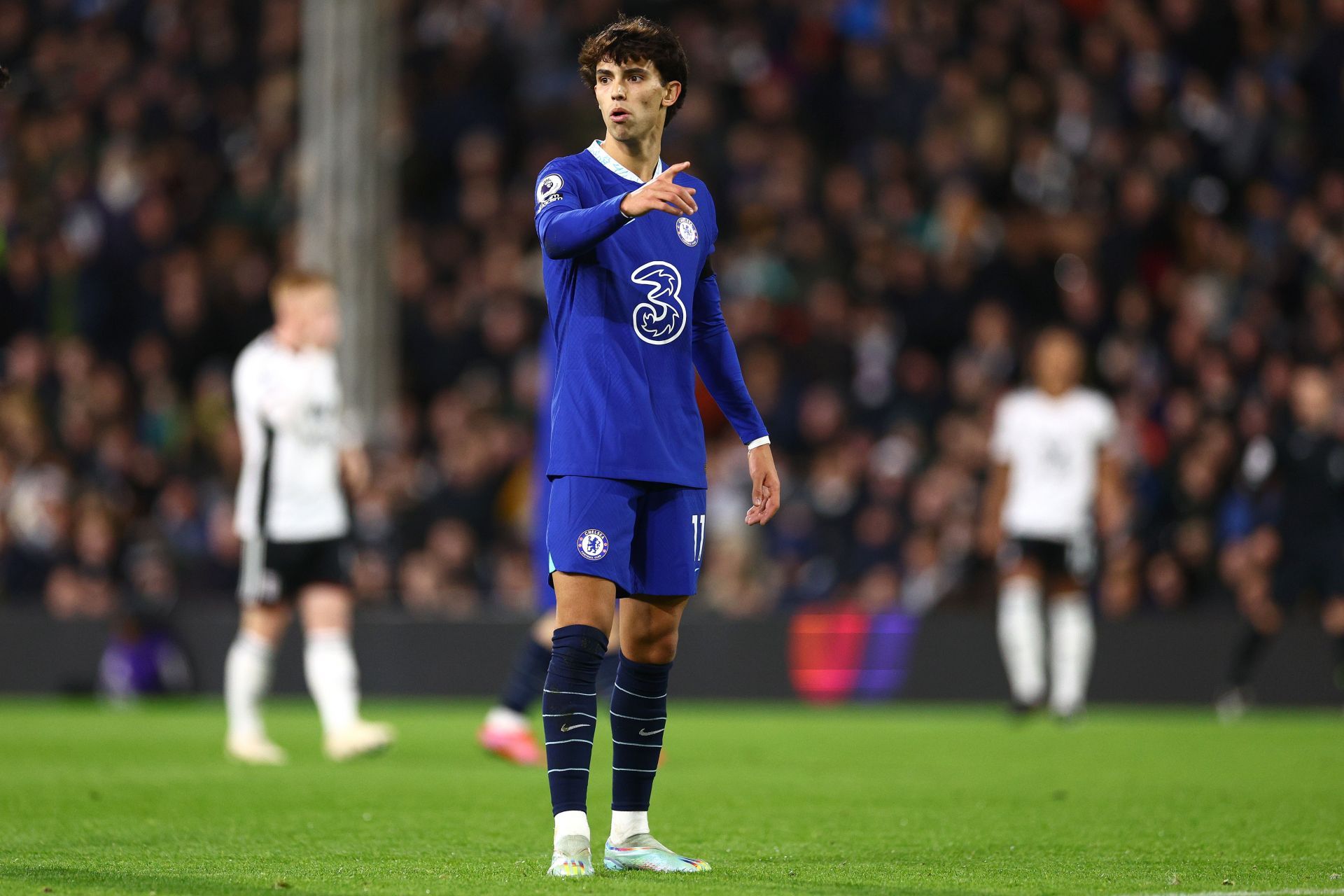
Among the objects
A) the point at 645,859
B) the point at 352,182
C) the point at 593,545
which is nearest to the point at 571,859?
the point at 645,859

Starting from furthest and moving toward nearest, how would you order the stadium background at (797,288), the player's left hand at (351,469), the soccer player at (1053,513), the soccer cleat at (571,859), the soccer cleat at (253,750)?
the stadium background at (797,288) < the soccer player at (1053,513) < the player's left hand at (351,469) < the soccer cleat at (253,750) < the soccer cleat at (571,859)

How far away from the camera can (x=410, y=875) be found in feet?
15.8

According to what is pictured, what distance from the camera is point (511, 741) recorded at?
28.9ft

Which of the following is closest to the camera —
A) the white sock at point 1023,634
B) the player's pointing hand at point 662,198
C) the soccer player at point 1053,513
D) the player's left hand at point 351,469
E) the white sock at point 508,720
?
the player's pointing hand at point 662,198

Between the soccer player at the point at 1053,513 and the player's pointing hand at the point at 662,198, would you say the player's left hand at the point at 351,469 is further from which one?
the player's pointing hand at the point at 662,198

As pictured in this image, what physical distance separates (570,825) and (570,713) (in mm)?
270

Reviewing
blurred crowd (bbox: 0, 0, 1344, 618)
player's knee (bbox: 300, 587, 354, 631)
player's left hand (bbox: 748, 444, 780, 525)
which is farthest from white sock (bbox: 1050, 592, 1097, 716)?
player's left hand (bbox: 748, 444, 780, 525)

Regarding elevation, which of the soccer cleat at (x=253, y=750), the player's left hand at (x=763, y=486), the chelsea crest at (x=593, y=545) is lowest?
the soccer cleat at (x=253, y=750)

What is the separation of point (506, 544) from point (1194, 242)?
599 centimetres

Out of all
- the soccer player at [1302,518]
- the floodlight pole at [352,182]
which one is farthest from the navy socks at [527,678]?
the floodlight pole at [352,182]

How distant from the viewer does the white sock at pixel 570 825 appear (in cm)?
469

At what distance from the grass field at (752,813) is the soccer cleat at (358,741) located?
10 centimetres

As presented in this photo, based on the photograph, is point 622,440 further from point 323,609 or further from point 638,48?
point 323,609

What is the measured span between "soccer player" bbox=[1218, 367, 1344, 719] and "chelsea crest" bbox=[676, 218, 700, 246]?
861 centimetres
